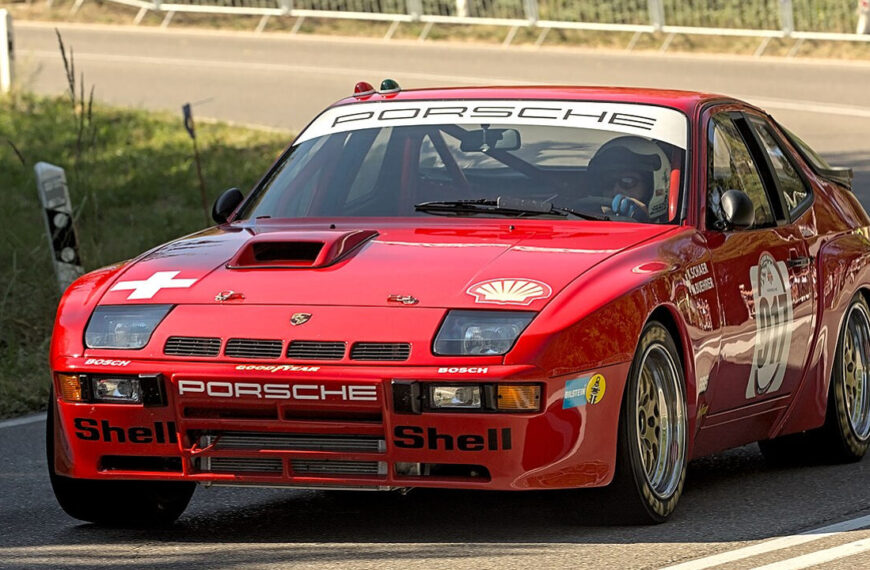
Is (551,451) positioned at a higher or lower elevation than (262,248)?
lower

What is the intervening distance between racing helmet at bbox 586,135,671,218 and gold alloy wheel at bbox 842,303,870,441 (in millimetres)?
1350

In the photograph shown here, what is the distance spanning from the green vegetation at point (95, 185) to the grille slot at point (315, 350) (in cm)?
465

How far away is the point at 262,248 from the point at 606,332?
1.22 metres

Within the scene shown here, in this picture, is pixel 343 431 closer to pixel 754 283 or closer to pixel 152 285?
pixel 152 285

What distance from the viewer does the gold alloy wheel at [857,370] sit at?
25.9 feet

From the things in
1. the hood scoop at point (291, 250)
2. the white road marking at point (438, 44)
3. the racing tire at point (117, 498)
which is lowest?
the white road marking at point (438, 44)

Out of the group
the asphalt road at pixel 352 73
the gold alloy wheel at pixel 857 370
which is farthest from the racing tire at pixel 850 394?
the asphalt road at pixel 352 73

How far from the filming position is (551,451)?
18.6 feet

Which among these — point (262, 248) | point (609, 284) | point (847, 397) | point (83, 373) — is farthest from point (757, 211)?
point (83, 373)

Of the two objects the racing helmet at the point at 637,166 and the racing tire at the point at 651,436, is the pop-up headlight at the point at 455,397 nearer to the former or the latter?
the racing tire at the point at 651,436

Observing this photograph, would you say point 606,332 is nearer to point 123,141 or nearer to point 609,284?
point 609,284

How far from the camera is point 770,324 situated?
23.1 feet

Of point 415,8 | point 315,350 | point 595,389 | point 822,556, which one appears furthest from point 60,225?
point 415,8

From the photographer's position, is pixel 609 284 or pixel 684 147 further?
pixel 684 147
